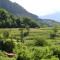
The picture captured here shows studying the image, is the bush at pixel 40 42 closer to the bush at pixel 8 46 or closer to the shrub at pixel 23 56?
the bush at pixel 8 46

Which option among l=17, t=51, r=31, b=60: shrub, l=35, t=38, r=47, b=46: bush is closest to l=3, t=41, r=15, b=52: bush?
l=35, t=38, r=47, b=46: bush

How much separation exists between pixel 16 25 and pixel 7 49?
84.8 meters

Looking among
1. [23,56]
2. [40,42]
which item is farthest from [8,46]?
[23,56]

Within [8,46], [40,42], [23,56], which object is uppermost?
[23,56]

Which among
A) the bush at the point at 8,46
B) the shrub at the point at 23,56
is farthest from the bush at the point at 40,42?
the shrub at the point at 23,56

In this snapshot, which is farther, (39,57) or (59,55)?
(59,55)

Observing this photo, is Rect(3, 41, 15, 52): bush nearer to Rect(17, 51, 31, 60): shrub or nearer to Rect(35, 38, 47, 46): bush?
Rect(35, 38, 47, 46): bush

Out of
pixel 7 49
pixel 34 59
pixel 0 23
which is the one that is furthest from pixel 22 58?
pixel 0 23

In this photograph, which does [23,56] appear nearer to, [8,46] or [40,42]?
[8,46]

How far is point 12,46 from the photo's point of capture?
62625 mm

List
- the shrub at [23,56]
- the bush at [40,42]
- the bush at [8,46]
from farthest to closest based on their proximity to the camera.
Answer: the bush at [40,42]
the bush at [8,46]
the shrub at [23,56]

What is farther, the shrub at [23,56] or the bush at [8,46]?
the bush at [8,46]

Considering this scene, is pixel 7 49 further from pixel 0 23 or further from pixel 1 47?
pixel 0 23

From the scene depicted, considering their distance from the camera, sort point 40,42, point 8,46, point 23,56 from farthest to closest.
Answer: point 40,42, point 8,46, point 23,56
